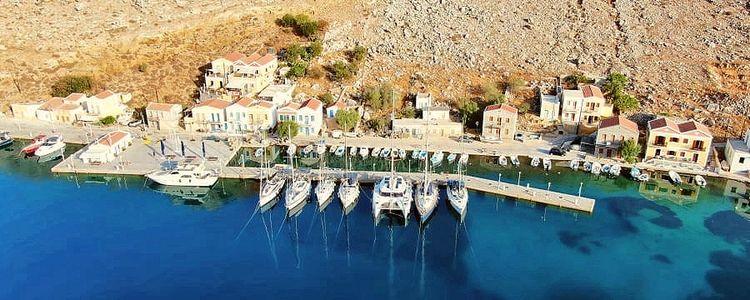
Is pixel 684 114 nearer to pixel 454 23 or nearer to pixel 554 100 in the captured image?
pixel 554 100

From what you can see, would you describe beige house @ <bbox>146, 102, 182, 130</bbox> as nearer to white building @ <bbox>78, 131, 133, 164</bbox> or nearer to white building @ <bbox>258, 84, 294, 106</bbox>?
white building @ <bbox>78, 131, 133, 164</bbox>

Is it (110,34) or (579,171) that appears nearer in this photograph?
(579,171)

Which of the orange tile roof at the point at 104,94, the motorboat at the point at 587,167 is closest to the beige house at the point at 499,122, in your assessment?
the motorboat at the point at 587,167

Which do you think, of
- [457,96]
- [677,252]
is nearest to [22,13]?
[457,96]

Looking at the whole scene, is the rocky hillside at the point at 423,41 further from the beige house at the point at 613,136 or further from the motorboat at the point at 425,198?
the motorboat at the point at 425,198

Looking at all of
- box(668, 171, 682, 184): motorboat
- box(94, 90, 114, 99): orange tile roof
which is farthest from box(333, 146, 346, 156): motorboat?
box(668, 171, 682, 184): motorboat

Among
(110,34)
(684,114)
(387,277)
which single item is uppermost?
(110,34)
